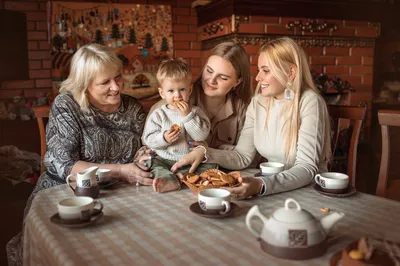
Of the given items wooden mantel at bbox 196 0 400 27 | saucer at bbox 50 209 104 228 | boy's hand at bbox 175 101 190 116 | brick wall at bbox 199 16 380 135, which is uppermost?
wooden mantel at bbox 196 0 400 27

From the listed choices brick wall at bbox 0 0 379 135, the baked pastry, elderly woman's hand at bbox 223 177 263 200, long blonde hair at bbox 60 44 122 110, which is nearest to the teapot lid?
the baked pastry

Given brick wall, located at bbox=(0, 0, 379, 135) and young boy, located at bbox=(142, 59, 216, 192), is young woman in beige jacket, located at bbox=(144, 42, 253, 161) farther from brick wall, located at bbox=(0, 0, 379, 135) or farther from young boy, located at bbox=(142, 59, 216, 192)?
brick wall, located at bbox=(0, 0, 379, 135)

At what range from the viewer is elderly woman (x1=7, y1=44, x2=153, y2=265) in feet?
6.38

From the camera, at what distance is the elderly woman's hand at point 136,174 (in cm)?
162

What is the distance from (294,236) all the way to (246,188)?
0.45 metres

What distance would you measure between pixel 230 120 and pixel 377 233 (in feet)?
3.91

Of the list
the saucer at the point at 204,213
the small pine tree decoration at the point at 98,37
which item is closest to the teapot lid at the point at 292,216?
the saucer at the point at 204,213

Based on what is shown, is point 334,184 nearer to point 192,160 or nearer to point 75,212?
point 192,160

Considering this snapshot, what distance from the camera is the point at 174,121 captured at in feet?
6.50

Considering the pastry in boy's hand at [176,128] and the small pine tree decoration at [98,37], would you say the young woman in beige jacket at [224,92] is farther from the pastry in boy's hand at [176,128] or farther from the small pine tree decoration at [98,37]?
the small pine tree decoration at [98,37]

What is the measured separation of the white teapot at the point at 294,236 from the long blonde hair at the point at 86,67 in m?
1.31

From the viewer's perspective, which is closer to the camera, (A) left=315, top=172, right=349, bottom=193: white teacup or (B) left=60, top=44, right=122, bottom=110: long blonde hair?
(A) left=315, top=172, right=349, bottom=193: white teacup

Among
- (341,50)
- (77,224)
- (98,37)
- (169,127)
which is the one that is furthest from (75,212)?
(341,50)

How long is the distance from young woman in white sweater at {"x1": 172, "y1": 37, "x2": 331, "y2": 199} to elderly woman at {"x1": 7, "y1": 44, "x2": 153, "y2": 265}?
464mm
